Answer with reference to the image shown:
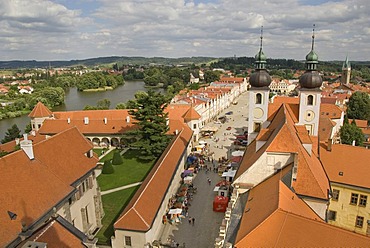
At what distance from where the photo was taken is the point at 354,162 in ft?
75.4

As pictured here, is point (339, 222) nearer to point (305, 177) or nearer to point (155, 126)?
point (305, 177)

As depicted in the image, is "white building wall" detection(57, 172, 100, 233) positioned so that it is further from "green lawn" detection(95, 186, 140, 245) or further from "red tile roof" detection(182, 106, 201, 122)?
"red tile roof" detection(182, 106, 201, 122)

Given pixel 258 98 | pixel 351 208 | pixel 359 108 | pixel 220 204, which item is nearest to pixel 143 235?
pixel 220 204

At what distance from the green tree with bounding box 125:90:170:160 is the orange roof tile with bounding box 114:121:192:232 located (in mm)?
4589

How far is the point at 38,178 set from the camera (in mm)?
17172

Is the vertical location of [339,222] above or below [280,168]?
below

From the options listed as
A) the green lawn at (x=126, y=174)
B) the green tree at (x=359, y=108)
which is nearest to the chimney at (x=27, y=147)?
the green lawn at (x=126, y=174)

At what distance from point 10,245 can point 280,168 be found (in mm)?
15586

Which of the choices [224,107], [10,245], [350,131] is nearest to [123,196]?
[10,245]

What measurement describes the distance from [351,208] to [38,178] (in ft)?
72.5

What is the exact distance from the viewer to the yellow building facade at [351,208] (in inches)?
841

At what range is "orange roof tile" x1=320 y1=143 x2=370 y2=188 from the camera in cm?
2180

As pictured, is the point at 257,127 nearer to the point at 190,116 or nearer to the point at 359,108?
the point at 190,116

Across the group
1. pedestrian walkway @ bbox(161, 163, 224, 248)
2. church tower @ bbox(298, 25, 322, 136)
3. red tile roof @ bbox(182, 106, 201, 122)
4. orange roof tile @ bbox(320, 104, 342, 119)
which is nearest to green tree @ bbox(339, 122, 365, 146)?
orange roof tile @ bbox(320, 104, 342, 119)
